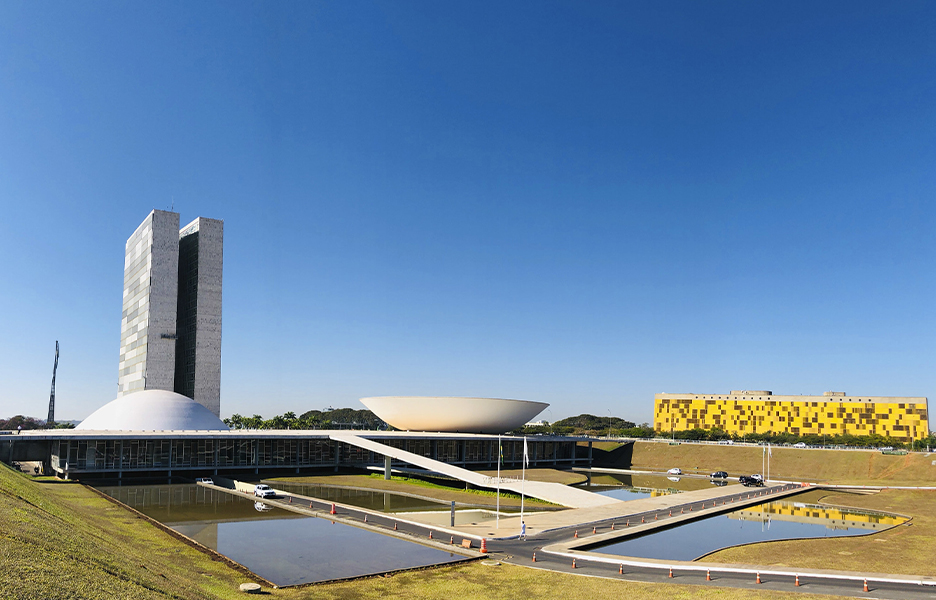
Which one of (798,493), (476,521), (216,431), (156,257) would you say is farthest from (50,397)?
(798,493)

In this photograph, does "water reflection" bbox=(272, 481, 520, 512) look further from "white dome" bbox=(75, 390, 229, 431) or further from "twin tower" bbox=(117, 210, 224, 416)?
"twin tower" bbox=(117, 210, 224, 416)

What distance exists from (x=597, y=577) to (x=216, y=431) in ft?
193

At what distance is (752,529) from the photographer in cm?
4050

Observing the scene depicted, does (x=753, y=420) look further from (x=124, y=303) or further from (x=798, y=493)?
(x=124, y=303)

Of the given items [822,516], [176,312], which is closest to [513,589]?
[822,516]

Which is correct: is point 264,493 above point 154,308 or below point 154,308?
below

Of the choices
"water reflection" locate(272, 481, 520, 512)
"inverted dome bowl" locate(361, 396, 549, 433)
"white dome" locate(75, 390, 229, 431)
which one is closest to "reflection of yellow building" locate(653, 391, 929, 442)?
"inverted dome bowl" locate(361, 396, 549, 433)

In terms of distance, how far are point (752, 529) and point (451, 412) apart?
47.3 m

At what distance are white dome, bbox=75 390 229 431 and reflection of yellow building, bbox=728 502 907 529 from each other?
5922 cm

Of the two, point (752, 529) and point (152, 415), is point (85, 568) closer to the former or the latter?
point (752, 529)

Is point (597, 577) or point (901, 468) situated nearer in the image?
point (597, 577)

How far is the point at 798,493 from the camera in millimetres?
62188

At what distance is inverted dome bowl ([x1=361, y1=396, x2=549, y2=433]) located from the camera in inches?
3250

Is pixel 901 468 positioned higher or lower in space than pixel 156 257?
lower
